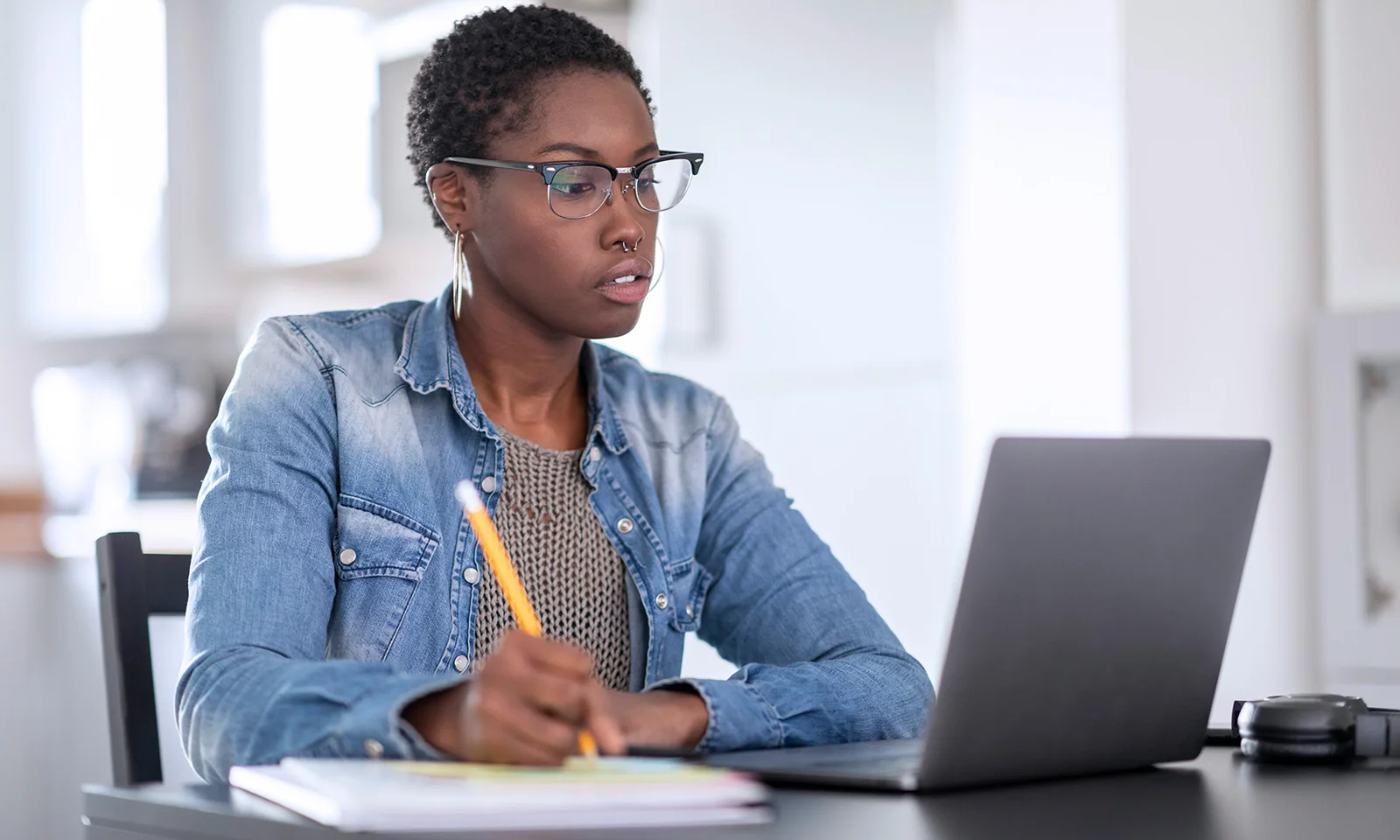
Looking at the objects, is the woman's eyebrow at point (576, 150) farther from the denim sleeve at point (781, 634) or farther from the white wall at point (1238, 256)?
the white wall at point (1238, 256)

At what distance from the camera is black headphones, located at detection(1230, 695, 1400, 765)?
98cm

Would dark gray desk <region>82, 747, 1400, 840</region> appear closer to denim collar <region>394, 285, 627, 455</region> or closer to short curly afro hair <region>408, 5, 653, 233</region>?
denim collar <region>394, 285, 627, 455</region>

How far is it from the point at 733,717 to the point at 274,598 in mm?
353

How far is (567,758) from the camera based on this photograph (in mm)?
789

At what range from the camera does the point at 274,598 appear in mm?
1144

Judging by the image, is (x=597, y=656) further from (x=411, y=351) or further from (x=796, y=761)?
(x=796, y=761)

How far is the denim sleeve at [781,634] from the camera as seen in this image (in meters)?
1.08

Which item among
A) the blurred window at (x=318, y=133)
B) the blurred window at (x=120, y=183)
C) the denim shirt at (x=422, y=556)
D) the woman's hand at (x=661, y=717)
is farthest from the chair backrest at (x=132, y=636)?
the blurred window at (x=120, y=183)

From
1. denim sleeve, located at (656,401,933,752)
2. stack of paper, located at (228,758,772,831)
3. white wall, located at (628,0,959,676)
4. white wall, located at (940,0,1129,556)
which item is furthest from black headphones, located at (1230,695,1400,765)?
white wall, located at (628,0,959,676)

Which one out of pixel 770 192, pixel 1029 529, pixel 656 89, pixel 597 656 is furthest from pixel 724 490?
pixel 656 89

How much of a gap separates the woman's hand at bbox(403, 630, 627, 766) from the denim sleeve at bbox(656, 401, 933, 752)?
0.77 feet

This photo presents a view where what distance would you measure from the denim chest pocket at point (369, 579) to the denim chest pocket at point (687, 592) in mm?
243

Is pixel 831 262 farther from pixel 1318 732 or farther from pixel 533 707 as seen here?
pixel 533 707

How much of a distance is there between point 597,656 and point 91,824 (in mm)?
652
